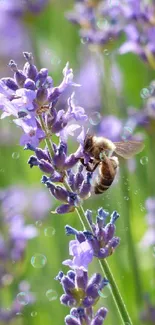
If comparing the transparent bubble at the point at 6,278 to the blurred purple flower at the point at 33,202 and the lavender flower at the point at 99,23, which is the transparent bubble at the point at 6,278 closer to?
the lavender flower at the point at 99,23

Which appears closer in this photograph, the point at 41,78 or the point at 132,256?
the point at 41,78

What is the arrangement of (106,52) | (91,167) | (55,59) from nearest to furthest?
(91,167), (106,52), (55,59)

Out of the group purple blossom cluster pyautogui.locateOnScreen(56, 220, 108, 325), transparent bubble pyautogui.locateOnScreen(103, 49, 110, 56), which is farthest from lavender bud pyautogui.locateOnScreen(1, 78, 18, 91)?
transparent bubble pyautogui.locateOnScreen(103, 49, 110, 56)

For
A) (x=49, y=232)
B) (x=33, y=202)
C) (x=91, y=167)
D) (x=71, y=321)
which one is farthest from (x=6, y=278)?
(x=33, y=202)

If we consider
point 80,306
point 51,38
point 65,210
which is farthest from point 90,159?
point 51,38

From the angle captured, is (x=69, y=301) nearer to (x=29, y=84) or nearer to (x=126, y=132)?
(x=29, y=84)

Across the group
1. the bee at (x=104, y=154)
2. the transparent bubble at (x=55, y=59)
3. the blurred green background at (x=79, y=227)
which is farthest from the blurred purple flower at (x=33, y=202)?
the bee at (x=104, y=154)

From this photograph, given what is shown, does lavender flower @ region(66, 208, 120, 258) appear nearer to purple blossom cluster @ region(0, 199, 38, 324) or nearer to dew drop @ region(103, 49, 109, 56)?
purple blossom cluster @ region(0, 199, 38, 324)
